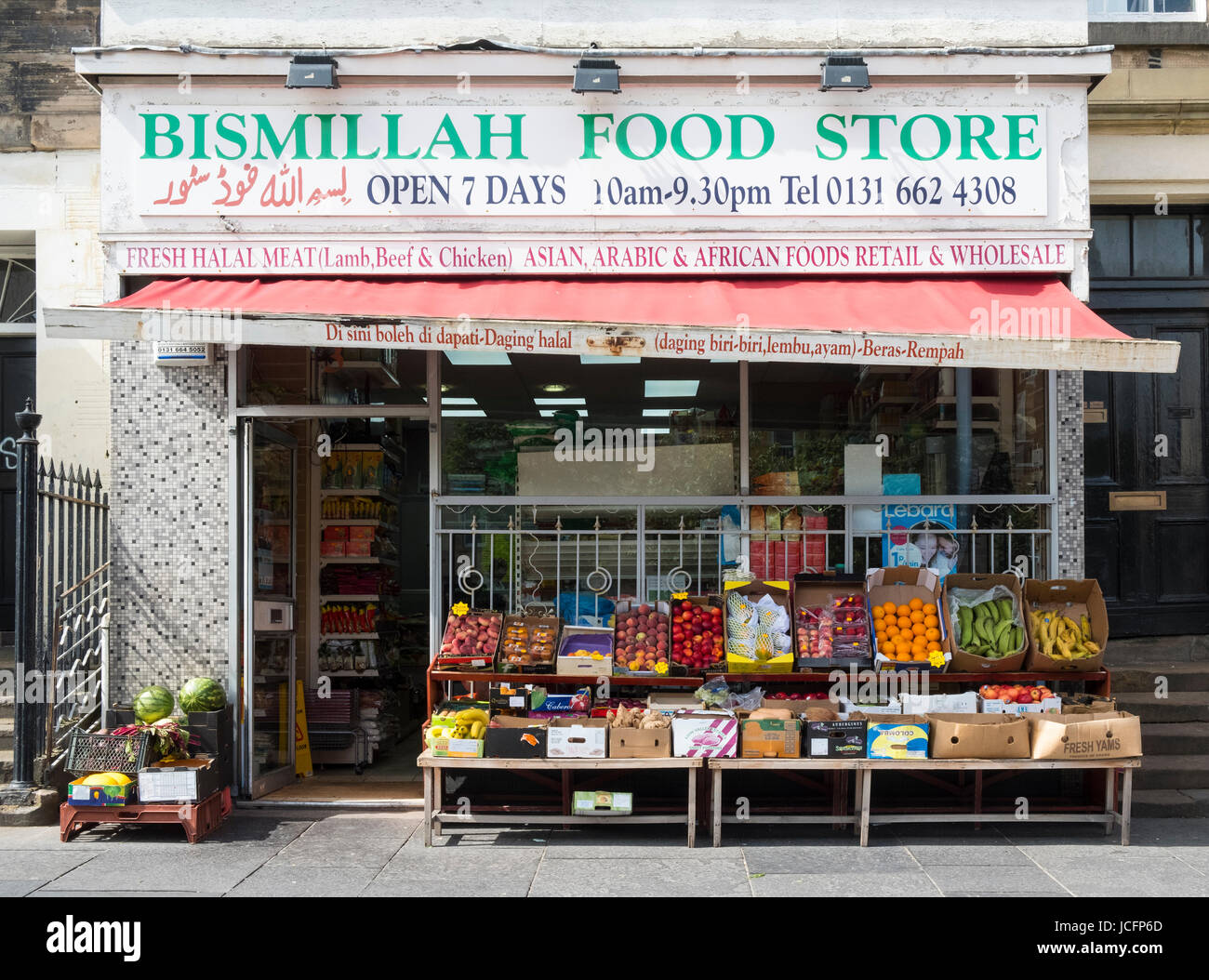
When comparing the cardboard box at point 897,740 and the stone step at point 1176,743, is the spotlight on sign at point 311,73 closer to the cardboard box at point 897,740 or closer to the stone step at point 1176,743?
the cardboard box at point 897,740

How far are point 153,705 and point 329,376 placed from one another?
275 centimetres

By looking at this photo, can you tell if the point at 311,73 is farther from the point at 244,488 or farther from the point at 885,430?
the point at 885,430

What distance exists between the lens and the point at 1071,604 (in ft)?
25.3

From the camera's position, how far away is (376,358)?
28.3 ft

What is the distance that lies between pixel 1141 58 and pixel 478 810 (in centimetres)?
780

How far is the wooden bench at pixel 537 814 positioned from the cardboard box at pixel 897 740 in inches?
41.6

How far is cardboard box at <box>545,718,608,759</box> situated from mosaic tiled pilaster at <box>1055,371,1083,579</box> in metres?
3.51

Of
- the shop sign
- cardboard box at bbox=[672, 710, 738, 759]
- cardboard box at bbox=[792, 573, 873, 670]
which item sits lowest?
cardboard box at bbox=[672, 710, 738, 759]

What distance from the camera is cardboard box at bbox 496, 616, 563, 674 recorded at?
7543mm

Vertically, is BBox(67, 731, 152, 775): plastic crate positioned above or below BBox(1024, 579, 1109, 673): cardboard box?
below

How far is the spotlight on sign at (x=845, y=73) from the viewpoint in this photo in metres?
7.77

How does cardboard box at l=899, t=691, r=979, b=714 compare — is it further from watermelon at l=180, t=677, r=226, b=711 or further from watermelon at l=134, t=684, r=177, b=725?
watermelon at l=134, t=684, r=177, b=725

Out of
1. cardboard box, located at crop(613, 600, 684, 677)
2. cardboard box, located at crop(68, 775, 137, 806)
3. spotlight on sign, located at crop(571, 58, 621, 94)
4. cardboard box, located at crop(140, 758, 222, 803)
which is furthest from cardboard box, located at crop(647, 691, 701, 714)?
spotlight on sign, located at crop(571, 58, 621, 94)

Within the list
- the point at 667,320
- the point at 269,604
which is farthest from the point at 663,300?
the point at 269,604
